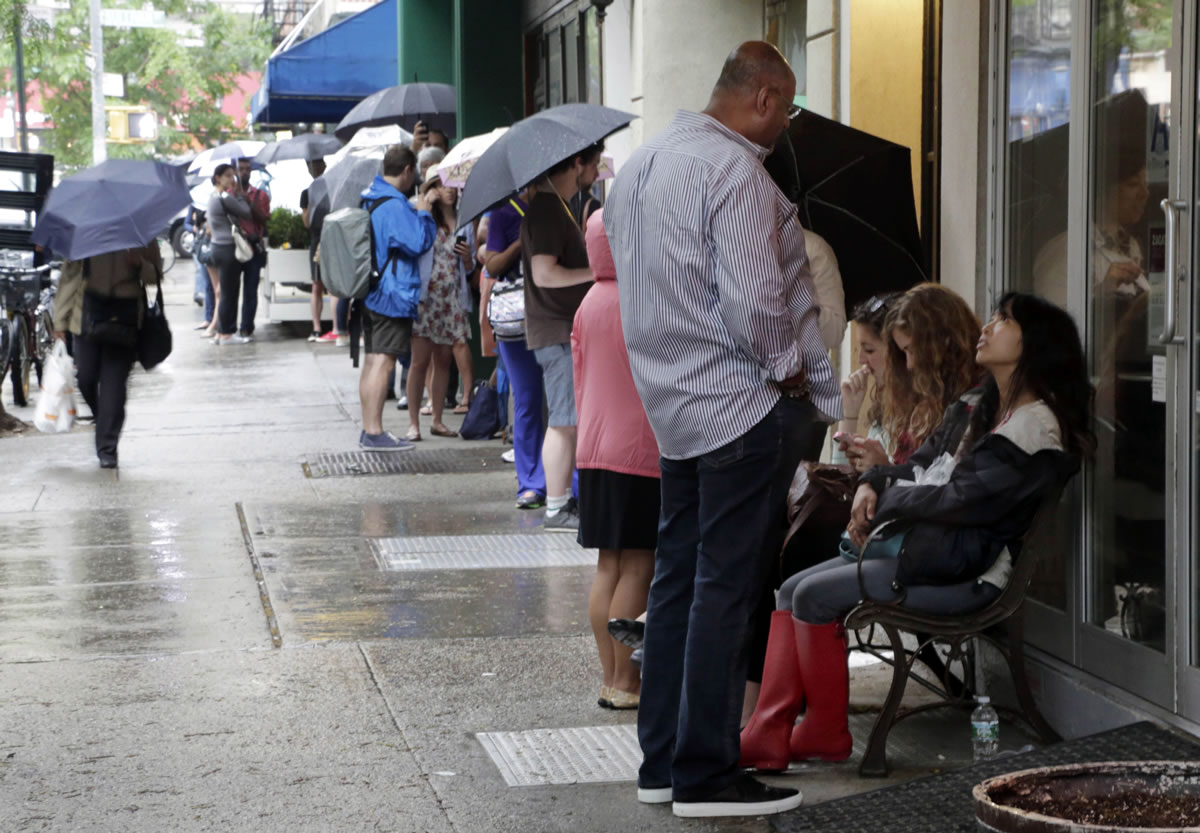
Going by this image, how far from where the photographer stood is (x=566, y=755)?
197 inches

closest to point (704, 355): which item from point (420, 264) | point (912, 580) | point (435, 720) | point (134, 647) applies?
point (912, 580)

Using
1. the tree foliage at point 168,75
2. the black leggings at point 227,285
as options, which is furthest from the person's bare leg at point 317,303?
the tree foliage at point 168,75

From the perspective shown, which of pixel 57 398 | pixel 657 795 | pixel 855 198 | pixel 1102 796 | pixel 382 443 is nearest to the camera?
pixel 1102 796

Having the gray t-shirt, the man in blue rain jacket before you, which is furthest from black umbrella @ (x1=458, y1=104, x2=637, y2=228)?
the gray t-shirt

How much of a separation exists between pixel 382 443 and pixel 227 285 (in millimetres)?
9757

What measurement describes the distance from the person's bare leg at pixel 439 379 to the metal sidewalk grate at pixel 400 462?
0.77m

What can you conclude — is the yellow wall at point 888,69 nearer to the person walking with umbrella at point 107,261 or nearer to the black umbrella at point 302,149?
the person walking with umbrella at point 107,261

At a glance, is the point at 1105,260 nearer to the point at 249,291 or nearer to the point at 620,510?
the point at 620,510

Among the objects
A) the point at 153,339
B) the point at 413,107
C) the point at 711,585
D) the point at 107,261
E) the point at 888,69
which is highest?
the point at 413,107

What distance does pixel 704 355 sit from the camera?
Answer: 4.27 metres

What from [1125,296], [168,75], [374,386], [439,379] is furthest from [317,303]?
[168,75]

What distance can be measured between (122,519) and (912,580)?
19.2 feet

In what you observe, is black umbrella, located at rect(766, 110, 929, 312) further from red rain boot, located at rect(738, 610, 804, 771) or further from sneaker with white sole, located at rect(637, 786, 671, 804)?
sneaker with white sole, located at rect(637, 786, 671, 804)

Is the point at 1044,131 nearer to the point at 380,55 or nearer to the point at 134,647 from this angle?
the point at 134,647
